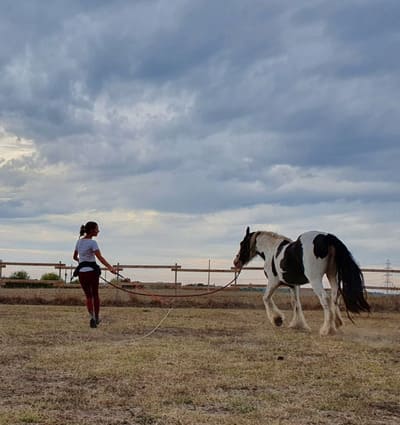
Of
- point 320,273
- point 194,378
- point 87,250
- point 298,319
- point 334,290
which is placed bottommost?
point 194,378

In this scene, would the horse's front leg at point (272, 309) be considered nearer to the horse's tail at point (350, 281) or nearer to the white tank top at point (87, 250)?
the horse's tail at point (350, 281)

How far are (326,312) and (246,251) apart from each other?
3.01 m

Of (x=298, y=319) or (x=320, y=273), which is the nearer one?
(x=320, y=273)

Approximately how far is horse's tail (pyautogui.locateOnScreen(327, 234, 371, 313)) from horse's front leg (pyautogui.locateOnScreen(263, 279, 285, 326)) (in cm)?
164

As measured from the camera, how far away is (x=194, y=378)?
5160 mm

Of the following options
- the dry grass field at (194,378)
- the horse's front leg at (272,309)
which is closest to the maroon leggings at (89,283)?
the dry grass field at (194,378)

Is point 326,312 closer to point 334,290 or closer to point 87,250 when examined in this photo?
point 334,290

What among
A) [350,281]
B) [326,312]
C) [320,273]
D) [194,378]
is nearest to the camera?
[194,378]

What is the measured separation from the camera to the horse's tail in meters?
9.05

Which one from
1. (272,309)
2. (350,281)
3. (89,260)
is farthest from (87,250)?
(350,281)

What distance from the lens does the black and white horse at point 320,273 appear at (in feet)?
29.9

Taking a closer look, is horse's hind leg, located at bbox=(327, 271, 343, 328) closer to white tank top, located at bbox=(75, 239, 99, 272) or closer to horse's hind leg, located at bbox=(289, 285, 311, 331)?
horse's hind leg, located at bbox=(289, 285, 311, 331)

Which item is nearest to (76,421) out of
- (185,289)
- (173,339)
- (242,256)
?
(173,339)

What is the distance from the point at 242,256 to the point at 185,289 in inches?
398
